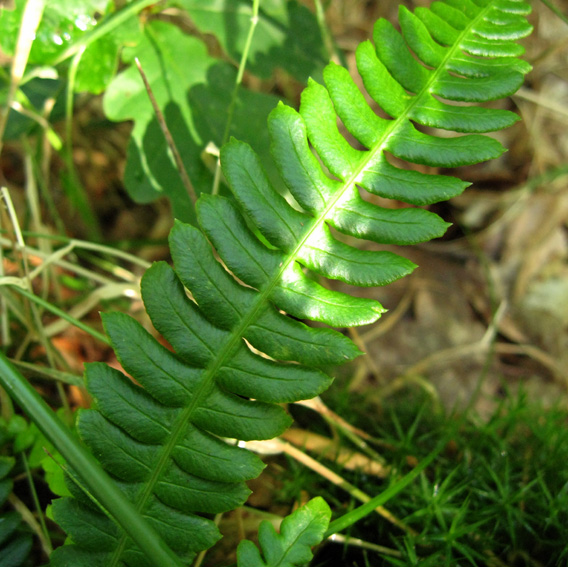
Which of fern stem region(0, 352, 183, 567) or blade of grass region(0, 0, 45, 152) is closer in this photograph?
fern stem region(0, 352, 183, 567)

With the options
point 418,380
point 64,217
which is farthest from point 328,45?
point 64,217

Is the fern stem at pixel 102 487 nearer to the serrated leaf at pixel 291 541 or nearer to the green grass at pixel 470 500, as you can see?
the serrated leaf at pixel 291 541

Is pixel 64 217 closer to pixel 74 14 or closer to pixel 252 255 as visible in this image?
pixel 74 14

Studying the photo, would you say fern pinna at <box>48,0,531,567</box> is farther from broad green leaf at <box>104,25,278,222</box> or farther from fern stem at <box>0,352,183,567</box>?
broad green leaf at <box>104,25,278,222</box>

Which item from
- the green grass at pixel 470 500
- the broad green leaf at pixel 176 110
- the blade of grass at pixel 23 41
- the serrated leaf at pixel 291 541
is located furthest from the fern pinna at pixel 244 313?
the blade of grass at pixel 23 41

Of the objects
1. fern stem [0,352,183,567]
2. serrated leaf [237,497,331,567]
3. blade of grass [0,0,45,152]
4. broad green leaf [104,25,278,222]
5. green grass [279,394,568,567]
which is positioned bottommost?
green grass [279,394,568,567]

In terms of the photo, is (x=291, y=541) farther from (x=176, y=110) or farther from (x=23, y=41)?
(x=23, y=41)

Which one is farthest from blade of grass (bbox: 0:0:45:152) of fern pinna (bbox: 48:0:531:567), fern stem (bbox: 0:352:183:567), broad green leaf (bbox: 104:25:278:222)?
fern stem (bbox: 0:352:183:567)
